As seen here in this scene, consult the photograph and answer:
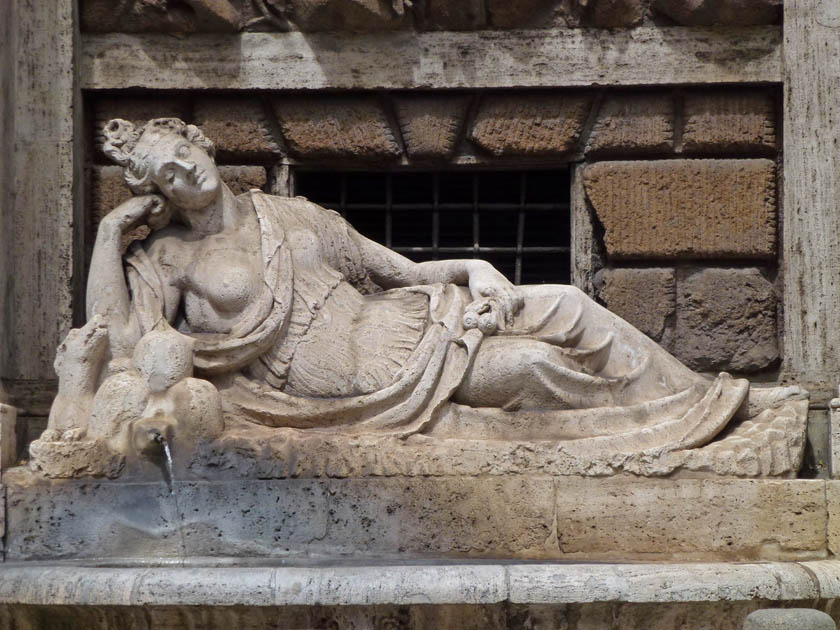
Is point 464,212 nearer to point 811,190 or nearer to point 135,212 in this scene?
point 811,190

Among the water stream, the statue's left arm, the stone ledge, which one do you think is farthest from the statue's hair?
the stone ledge

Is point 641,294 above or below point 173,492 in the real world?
above

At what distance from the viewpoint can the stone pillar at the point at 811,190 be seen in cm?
698

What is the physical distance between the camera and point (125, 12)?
23.6 feet

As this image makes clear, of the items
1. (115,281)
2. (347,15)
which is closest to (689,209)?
(347,15)

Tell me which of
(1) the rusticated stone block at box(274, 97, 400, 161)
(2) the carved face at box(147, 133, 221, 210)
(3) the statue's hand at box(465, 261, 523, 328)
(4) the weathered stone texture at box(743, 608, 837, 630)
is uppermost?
(1) the rusticated stone block at box(274, 97, 400, 161)

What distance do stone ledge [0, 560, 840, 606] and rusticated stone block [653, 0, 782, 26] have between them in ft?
9.59

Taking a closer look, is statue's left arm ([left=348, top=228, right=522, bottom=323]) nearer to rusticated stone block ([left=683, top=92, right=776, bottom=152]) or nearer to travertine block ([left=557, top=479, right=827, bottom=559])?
travertine block ([left=557, top=479, right=827, bottom=559])

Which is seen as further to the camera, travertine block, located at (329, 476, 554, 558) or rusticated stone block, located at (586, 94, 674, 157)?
rusticated stone block, located at (586, 94, 674, 157)

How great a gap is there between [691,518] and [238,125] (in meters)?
2.94

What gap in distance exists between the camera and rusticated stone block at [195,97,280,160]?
725 cm

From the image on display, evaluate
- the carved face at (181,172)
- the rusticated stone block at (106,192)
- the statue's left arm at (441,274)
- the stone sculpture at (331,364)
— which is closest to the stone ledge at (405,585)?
the stone sculpture at (331,364)

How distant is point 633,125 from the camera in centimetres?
723

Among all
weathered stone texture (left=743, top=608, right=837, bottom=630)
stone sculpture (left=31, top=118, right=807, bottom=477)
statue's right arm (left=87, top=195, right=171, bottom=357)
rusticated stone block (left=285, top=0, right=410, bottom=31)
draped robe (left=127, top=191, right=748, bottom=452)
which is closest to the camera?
weathered stone texture (left=743, top=608, right=837, bottom=630)
